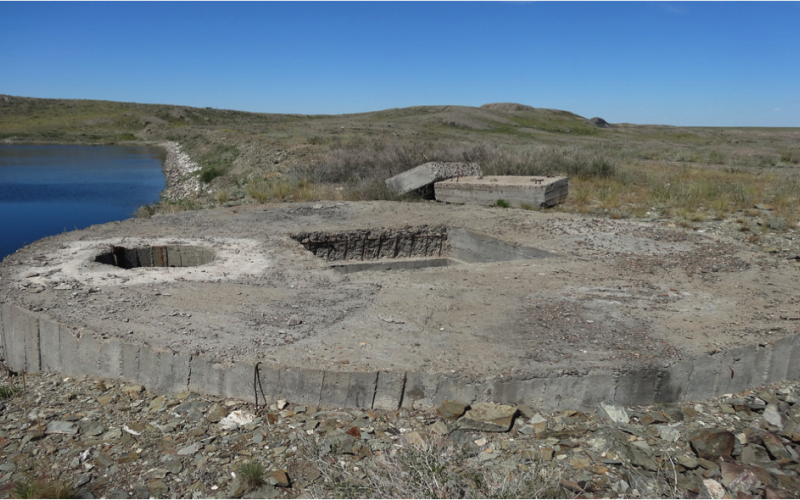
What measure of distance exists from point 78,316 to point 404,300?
2.79 metres

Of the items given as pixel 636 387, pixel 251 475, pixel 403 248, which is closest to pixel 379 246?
pixel 403 248

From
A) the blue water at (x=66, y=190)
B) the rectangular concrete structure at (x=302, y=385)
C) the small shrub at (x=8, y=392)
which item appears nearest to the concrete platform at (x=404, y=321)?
the rectangular concrete structure at (x=302, y=385)

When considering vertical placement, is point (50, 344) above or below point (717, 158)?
below

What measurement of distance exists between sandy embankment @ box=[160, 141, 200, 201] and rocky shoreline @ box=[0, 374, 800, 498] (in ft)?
50.9

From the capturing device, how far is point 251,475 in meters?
3.27

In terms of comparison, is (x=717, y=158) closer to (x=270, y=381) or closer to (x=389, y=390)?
(x=389, y=390)

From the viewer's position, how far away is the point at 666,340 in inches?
Answer: 182

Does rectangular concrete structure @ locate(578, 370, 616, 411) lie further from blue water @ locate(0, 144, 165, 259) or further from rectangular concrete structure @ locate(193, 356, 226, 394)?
blue water @ locate(0, 144, 165, 259)

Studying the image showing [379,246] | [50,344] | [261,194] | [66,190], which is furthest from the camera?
[66,190]

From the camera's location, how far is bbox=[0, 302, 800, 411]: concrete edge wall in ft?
13.2

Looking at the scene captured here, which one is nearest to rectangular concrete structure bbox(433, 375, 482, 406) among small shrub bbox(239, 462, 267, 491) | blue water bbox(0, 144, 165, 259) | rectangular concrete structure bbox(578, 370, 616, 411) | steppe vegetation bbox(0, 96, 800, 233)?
rectangular concrete structure bbox(578, 370, 616, 411)

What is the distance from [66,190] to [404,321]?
21.4m

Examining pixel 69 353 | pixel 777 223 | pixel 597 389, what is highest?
pixel 777 223

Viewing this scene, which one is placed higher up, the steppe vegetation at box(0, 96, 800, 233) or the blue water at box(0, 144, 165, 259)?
the steppe vegetation at box(0, 96, 800, 233)
